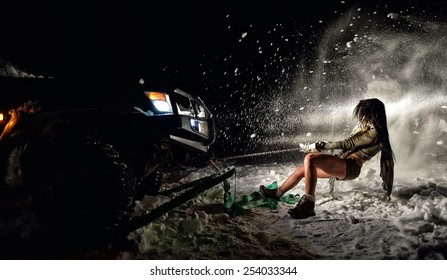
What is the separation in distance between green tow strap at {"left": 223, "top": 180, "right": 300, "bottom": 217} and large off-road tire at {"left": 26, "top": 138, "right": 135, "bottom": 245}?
1.28 metres

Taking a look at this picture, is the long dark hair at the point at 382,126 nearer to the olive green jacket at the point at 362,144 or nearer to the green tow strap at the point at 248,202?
the olive green jacket at the point at 362,144

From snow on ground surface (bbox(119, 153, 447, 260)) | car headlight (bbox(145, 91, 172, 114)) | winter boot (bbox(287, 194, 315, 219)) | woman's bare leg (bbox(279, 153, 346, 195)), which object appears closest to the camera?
snow on ground surface (bbox(119, 153, 447, 260))

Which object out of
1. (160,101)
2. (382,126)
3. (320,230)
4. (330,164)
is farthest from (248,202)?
(382,126)

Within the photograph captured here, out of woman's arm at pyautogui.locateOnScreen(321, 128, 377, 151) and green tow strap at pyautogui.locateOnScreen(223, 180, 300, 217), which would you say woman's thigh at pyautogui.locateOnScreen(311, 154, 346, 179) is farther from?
green tow strap at pyautogui.locateOnScreen(223, 180, 300, 217)

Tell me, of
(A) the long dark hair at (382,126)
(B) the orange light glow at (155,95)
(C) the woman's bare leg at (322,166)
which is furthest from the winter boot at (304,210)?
(B) the orange light glow at (155,95)

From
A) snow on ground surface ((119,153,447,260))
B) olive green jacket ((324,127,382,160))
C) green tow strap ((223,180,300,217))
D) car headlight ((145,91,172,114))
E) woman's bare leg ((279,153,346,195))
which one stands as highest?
car headlight ((145,91,172,114))

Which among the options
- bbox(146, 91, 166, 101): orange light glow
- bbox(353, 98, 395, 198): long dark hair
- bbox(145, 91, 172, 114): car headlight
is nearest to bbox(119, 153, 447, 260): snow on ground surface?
bbox(353, 98, 395, 198): long dark hair

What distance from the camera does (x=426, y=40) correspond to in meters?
7.07

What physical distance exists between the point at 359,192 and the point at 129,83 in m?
3.38

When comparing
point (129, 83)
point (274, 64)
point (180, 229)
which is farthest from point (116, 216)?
point (274, 64)

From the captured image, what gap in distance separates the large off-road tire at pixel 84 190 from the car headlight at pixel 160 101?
62 centimetres

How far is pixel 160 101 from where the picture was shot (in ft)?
9.94

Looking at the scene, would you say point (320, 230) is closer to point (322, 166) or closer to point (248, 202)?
point (322, 166)

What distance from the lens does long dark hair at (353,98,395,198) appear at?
3.44 metres
